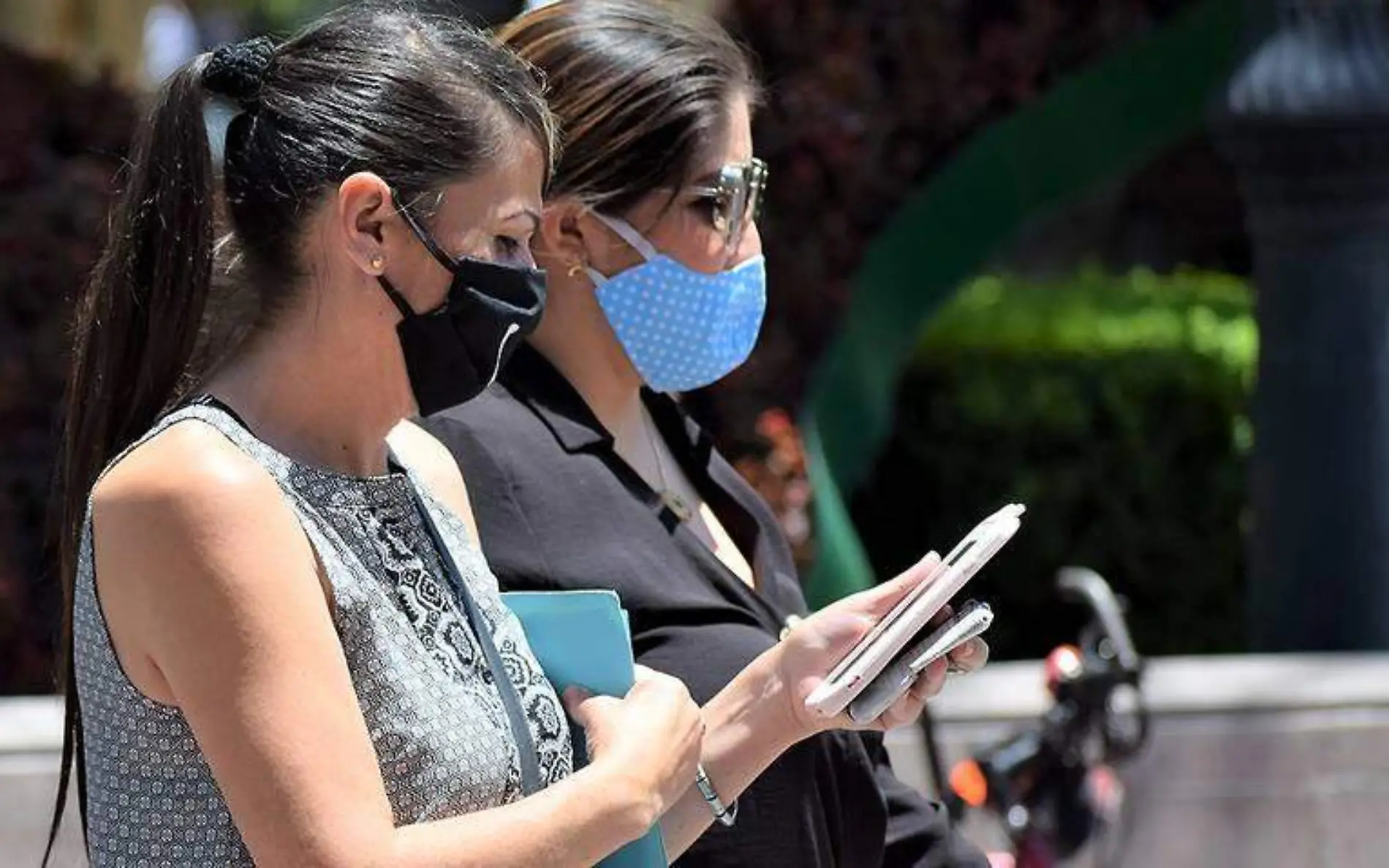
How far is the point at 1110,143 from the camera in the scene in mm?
6406

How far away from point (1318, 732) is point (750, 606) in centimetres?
267

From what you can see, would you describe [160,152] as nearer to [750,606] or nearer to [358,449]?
[358,449]

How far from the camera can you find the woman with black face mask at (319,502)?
71.9 inches

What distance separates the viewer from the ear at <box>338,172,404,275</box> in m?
2.01

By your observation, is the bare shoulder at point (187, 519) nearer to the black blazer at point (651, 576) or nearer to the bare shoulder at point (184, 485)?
the bare shoulder at point (184, 485)

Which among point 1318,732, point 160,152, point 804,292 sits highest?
point 160,152

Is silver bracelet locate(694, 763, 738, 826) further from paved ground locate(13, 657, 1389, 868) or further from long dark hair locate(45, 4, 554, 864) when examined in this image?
paved ground locate(13, 657, 1389, 868)

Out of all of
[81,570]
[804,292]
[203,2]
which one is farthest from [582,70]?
[203,2]

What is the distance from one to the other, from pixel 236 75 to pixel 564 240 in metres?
0.74

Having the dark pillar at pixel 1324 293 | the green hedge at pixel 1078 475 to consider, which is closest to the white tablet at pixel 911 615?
the dark pillar at pixel 1324 293

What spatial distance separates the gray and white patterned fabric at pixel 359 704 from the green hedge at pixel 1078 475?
5.95 metres

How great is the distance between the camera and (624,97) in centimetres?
273

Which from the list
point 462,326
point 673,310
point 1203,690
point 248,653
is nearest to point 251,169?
point 462,326

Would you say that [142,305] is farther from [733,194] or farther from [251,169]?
[733,194]
